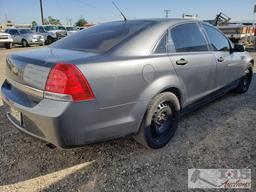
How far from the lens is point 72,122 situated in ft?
6.95

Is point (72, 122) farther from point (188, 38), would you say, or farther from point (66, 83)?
point (188, 38)

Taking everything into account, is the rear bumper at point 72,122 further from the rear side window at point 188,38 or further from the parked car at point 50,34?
the parked car at point 50,34

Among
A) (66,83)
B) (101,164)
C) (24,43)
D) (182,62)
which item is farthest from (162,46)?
(24,43)

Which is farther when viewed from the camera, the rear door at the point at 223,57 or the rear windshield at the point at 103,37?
the rear door at the point at 223,57

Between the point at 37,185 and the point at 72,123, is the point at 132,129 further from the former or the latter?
the point at 37,185

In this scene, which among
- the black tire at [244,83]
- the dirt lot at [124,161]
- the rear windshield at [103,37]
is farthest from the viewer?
the black tire at [244,83]

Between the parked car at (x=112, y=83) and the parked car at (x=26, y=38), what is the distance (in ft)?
62.4

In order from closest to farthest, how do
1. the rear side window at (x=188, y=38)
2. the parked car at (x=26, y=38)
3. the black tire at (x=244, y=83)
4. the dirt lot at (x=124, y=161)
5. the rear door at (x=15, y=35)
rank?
the dirt lot at (x=124, y=161)
the rear side window at (x=188, y=38)
the black tire at (x=244, y=83)
the parked car at (x=26, y=38)
the rear door at (x=15, y=35)

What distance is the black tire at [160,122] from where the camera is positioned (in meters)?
2.74

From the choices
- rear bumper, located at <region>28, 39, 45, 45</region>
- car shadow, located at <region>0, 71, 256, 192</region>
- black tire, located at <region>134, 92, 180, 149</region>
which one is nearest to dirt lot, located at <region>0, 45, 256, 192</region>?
car shadow, located at <region>0, 71, 256, 192</region>

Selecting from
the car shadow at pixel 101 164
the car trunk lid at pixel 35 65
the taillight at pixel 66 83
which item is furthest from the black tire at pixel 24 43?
the taillight at pixel 66 83

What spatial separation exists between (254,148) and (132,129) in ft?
5.34

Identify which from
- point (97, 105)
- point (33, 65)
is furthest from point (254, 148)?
point (33, 65)

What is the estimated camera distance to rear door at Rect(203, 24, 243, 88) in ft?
12.7
